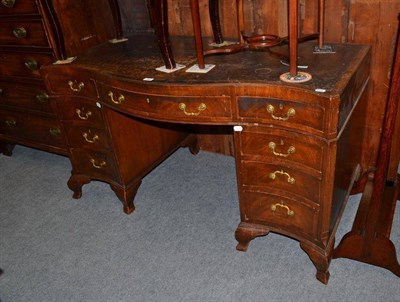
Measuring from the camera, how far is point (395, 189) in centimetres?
214

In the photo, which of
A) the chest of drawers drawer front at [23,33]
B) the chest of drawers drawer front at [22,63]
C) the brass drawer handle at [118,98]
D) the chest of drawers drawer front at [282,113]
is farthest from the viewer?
the chest of drawers drawer front at [22,63]

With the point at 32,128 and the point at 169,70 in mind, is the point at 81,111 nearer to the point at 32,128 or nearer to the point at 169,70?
the point at 169,70

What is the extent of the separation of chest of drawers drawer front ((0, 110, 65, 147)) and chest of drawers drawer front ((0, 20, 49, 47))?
22.1 inches

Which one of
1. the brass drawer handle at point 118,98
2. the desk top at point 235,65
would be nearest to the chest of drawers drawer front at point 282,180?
the desk top at point 235,65

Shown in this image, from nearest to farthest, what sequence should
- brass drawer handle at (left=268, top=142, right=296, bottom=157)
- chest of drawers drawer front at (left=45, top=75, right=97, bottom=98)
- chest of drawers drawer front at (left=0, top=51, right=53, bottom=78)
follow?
brass drawer handle at (left=268, top=142, right=296, bottom=157)
chest of drawers drawer front at (left=45, top=75, right=97, bottom=98)
chest of drawers drawer front at (left=0, top=51, right=53, bottom=78)

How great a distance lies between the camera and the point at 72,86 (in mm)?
2168

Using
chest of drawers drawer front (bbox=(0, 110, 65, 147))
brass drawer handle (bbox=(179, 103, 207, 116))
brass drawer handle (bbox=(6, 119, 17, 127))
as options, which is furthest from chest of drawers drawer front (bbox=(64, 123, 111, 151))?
brass drawer handle (bbox=(6, 119, 17, 127))

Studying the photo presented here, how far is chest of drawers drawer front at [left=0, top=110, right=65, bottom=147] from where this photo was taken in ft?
A: 9.02

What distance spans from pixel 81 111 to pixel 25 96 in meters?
0.74

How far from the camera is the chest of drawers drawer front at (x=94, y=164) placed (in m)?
2.37

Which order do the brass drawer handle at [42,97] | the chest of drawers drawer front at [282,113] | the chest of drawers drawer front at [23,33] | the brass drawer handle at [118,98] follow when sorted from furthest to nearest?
the brass drawer handle at [42,97], the chest of drawers drawer front at [23,33], the brass drawer handle at [118,98], the chest of drawers drawer front at [282,113]

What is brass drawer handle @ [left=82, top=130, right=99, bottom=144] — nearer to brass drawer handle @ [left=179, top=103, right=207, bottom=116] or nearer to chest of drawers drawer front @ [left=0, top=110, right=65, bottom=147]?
chest of drawers drawer front @ [left=0, top=110, right=65, bottom=147]

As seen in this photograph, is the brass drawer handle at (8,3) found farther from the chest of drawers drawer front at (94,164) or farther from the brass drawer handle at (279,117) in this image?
Result: the brass drawer handle at (279,117)

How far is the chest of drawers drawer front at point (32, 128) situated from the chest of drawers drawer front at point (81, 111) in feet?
1.37
